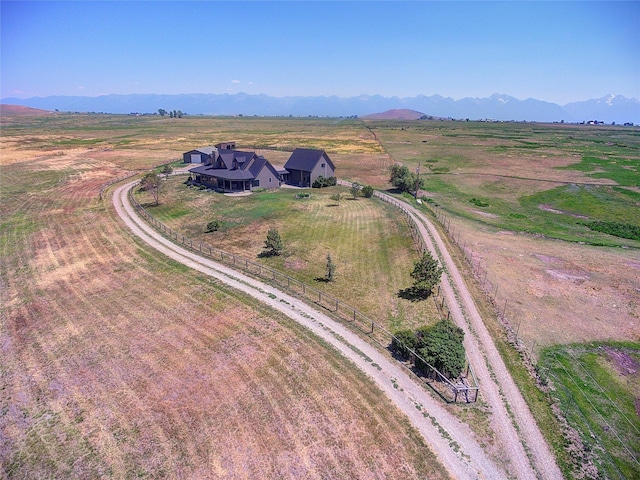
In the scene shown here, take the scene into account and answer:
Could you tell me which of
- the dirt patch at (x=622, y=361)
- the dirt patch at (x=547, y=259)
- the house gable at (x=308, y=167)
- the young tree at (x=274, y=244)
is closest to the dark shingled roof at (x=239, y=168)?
the house gable at (x=308, y=167)

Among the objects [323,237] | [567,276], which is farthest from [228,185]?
[567,276]

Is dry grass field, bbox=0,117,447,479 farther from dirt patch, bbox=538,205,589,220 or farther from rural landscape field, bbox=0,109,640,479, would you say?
dirt patch, bbox=538,205,589,220

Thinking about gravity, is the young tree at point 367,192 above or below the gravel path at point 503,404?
above

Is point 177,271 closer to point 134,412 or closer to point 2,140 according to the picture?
point 134,412

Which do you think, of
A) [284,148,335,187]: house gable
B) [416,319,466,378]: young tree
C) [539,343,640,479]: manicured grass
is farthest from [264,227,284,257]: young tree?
[284,148,335,187]: house gable

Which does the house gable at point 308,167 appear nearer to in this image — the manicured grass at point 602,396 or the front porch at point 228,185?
the front porch at point 228,185

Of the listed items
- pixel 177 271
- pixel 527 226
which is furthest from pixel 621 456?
pixel 527 226

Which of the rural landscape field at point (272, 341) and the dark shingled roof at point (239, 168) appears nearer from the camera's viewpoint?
the rural landscape field at point (272, 341)
